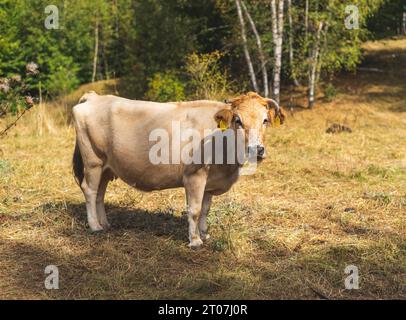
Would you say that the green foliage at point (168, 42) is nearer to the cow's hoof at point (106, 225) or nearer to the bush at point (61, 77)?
the bush at point (61, 77)

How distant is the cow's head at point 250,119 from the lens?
5.86 m

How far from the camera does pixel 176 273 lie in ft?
19.6

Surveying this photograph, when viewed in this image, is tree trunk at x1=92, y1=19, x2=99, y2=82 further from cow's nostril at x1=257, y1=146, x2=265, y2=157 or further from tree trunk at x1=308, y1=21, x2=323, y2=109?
cow's nostril at x1=257, y1=146, x2=265, y2=157

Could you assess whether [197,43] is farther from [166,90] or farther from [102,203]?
[102,203]

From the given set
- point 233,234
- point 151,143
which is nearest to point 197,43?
point 151,143

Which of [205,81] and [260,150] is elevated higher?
[205,81]

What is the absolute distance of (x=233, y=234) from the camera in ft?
22.3

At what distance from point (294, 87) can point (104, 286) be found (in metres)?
17.9

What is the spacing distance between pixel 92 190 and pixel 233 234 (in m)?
2.06

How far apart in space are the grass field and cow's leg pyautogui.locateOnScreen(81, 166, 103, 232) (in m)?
0.22

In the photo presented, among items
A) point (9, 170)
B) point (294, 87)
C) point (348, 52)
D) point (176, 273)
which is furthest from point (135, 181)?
point (294, 87)

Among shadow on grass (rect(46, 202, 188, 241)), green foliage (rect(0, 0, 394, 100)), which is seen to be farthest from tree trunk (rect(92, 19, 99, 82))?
shadow on grass (rect(46, 202, 188, 241))

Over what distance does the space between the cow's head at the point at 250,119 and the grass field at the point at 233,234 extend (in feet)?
4.67

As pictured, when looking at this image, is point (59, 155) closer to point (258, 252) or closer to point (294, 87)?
point (258, 252)
